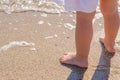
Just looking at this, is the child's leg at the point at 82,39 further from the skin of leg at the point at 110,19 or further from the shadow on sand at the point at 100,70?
the skin of leg at the point at 110,19

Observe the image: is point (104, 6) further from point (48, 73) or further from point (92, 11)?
point (48, 73)

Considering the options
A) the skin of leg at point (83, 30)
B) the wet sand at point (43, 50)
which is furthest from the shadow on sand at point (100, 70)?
the skin of leg at point (83, 30)

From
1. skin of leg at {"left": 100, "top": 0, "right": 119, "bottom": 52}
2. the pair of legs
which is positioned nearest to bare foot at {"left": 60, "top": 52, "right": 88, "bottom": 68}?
the pair of legs

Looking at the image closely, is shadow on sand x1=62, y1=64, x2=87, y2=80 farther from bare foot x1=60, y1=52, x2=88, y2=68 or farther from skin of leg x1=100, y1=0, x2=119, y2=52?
skin of leg x1=100, y1=0, x2=119, y2=52

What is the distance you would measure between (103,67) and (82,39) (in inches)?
9.6

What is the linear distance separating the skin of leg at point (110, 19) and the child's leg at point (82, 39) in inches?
5.7

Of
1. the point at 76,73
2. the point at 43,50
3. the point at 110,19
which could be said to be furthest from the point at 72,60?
the point at 110,19

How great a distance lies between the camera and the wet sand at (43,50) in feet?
6.18

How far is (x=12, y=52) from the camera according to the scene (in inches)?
82.0

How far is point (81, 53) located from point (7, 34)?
64 centimetres

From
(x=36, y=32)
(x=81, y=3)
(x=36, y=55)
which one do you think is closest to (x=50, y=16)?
(x=36, y=32)

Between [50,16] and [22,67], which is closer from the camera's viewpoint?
[22,67]

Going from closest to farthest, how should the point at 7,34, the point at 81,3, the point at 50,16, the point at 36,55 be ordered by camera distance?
the point at 81,3 < the point at 36,55 < the point at 7,34 < the point at 50,16

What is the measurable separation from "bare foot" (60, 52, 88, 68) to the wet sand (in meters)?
0.03
